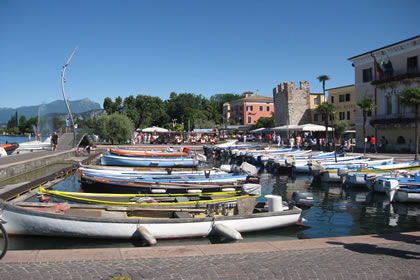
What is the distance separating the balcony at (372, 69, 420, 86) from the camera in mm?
35531

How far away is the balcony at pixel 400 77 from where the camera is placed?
35.5 metres

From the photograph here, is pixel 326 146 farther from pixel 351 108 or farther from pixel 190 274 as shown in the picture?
pixel 190 274

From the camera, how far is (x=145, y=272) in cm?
631

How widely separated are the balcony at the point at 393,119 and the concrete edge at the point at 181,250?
31290mm

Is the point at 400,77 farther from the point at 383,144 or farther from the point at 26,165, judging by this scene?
the point at 26,165

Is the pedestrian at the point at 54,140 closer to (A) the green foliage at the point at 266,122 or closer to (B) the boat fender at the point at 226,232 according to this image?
(B) the boat fender at the point at 226,232

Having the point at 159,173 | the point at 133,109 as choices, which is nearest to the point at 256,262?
the point at 159,173

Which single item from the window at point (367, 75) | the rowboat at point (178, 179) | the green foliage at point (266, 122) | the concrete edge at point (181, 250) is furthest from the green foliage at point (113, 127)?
the concrete edge at point (181, 250)

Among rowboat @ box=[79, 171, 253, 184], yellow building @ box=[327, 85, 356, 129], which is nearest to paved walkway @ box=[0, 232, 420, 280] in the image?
rowboat @ box=[79, 171, 253, 184]

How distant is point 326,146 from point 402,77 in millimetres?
10665

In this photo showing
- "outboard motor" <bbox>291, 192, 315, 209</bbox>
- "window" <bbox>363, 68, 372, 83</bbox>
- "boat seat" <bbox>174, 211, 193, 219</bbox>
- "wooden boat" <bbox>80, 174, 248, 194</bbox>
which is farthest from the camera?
"window" <bbox>363, 68, 372, 83</bbox>

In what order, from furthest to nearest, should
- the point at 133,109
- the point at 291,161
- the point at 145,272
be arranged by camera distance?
1. the point at 133,109
2. the point at 291,161
3. the point at 145,272

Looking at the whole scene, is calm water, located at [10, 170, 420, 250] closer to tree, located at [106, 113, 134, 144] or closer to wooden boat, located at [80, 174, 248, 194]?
wooden boat, located at [80, 174, 248, 194]

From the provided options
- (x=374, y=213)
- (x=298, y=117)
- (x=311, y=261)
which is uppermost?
(x=298, y=117)
